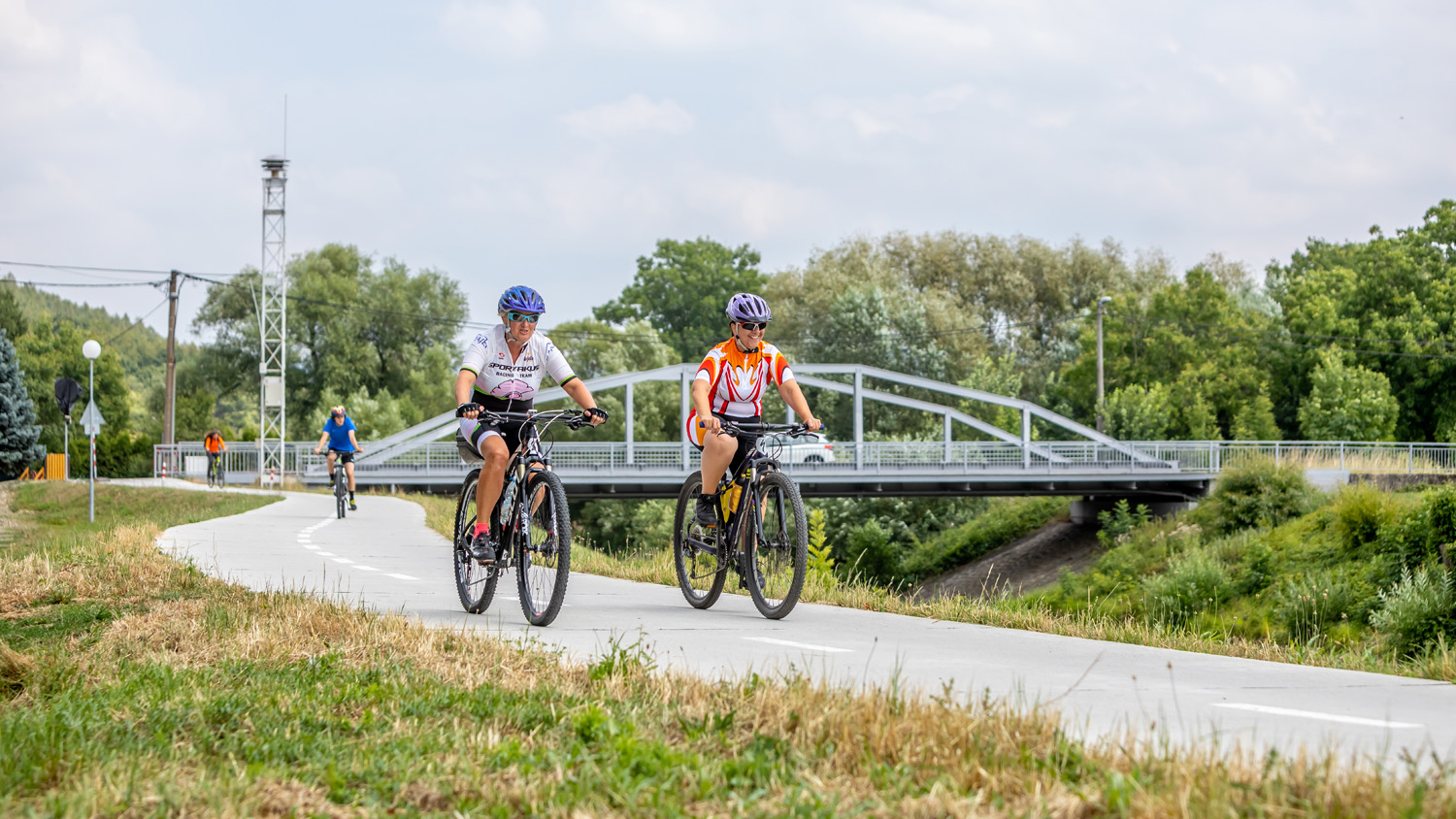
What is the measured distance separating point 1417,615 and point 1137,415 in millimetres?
31705

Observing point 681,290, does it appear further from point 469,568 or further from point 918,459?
point 469,568

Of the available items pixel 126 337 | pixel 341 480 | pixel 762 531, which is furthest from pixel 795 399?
pixel 126 337

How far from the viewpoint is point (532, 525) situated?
268 inches

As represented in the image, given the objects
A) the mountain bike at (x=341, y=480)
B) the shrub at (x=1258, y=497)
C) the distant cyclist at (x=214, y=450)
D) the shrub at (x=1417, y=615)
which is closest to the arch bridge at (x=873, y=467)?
the distant cyclist at (x=214, y=450)

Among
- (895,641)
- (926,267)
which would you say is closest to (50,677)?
(895,641)

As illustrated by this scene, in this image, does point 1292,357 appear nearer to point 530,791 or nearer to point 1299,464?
point 1299,464

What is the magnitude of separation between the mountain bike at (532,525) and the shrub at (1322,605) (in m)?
15.8

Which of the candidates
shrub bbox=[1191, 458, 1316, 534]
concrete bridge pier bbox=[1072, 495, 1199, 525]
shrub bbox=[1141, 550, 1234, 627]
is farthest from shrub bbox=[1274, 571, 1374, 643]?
concrete bridge pier bbox=[1072, 495, 1199, 525]

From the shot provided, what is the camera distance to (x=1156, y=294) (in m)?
58.5

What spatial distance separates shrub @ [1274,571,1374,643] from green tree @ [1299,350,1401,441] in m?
28.0

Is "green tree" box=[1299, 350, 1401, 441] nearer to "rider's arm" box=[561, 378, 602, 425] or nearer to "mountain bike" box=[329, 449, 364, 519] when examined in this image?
"mountain bike" box=[329, 449, 364, 519]

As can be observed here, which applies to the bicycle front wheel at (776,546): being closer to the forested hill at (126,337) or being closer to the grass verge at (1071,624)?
the grass verge at (1071,624)

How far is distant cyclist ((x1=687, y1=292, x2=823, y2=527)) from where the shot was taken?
707 cm

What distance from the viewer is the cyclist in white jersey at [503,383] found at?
6.83 metres
